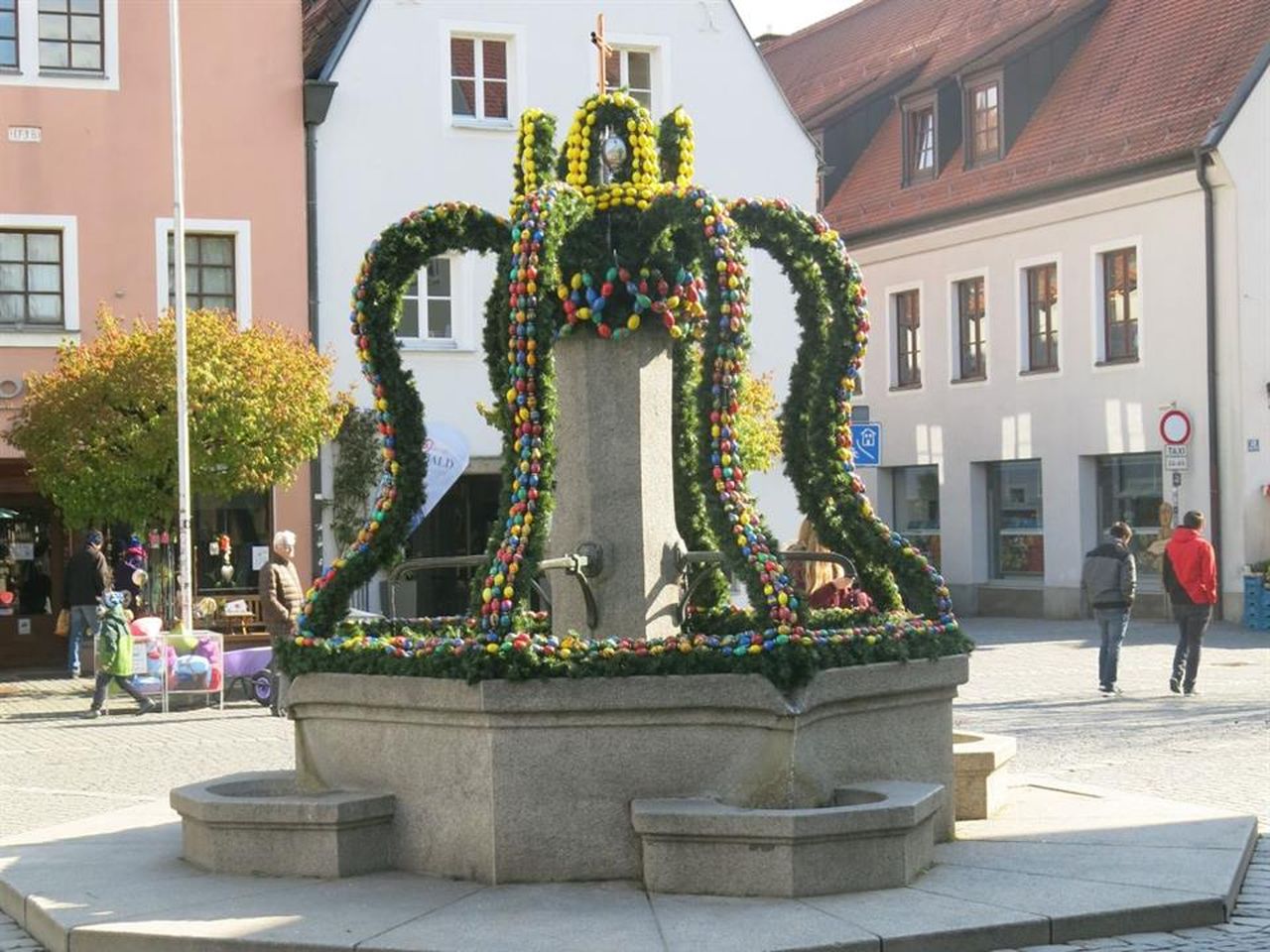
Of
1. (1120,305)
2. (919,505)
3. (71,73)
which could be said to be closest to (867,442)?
(71,73)

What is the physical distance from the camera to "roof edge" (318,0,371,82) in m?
27.9

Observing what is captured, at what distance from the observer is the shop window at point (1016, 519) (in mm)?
35406

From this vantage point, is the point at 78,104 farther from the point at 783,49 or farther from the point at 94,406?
the point at 783,49

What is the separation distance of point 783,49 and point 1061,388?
51.2ft

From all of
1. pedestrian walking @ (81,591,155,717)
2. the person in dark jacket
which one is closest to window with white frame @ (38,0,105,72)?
pedestrian walking @ (81,591,155,717)

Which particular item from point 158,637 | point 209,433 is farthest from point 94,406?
point 158,637

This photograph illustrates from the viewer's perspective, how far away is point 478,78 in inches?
1139

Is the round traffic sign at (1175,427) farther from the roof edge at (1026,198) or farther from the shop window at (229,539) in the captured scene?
the shop window at (229,539)

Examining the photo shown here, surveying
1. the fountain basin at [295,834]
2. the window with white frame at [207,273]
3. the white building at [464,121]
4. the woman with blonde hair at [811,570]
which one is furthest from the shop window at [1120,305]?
the fountain basin at [295,834]

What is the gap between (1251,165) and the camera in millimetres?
31047

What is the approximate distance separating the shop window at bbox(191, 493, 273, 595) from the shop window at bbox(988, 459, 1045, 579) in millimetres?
13711

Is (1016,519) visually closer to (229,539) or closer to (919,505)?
(919,505)

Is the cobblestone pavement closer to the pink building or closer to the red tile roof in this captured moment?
the pink building

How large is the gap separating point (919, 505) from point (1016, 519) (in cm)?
277
